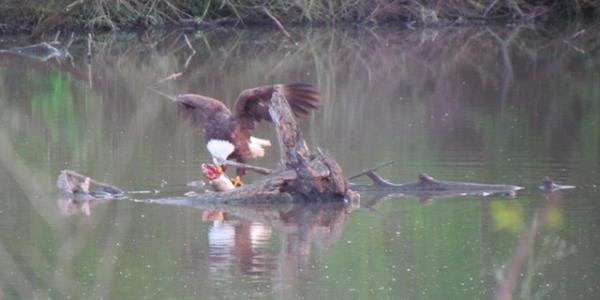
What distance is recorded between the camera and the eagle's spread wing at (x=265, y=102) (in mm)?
10164

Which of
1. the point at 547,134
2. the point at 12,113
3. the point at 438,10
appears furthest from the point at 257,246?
the point at 438,10

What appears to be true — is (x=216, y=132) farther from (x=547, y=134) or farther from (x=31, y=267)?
(x=547, y=134)

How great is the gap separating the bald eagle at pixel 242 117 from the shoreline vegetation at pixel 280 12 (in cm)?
1615

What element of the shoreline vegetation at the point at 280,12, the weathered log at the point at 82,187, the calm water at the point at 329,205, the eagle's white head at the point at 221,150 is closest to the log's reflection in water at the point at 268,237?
the calm water at the point at 329,205

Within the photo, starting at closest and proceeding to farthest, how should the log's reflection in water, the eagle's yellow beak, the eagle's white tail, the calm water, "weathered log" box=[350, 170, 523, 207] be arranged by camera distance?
the calm water → the log's reflection in water → "weathered log" box=[350, 170, 523, 207] → the eagle's yellow beak → the eagle's white tail

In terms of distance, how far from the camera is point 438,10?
29500 mm

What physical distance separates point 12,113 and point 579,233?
346 inches

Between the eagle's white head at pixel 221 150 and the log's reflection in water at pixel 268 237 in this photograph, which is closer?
the log's reflection in water at pixel 268 237

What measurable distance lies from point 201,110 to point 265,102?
1.89 feet

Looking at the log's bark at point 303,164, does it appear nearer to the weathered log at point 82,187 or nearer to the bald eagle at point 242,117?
the bald eagle at point 242,117

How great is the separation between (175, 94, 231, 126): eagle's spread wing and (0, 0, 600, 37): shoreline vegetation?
15.7 metres

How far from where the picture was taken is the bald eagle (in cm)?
1022

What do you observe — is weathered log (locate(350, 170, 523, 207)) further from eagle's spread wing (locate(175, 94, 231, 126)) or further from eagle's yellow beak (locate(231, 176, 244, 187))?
eagle's spread wing (locate(175, 94, 231, 126))

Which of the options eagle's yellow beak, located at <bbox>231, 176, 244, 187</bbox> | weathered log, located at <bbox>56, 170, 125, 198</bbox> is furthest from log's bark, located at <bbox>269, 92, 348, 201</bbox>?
weathered log, located at <bbox>56, 170, 125, 198</bbox>
